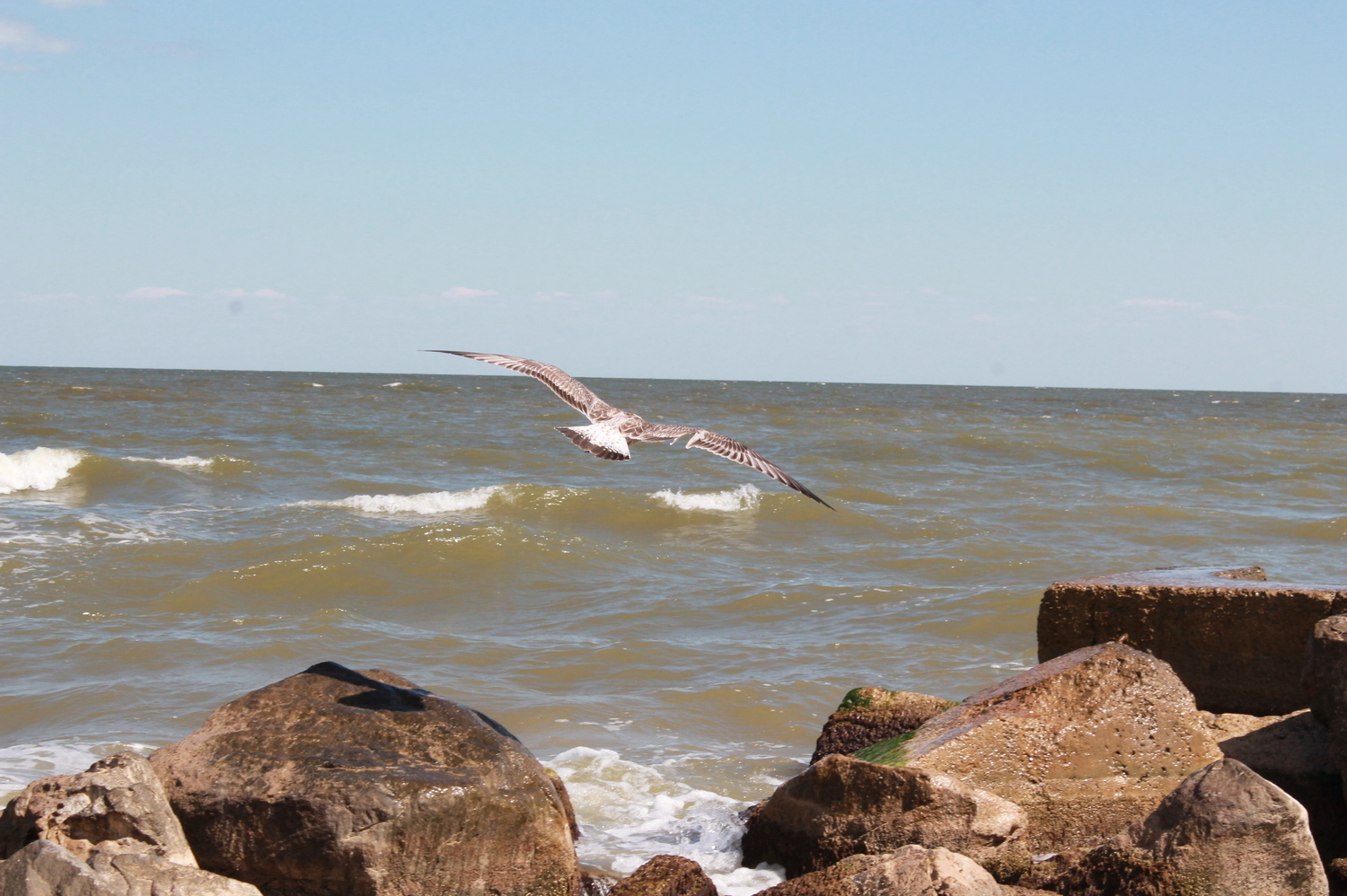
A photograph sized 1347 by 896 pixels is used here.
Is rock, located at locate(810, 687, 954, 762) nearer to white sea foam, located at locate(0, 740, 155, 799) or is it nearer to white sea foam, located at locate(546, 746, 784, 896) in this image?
white sea foam, located at locate(546, 746, 784, 896)

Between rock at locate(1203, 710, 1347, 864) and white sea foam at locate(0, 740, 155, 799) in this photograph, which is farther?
white sea foam at locate(0, 740, 155, 799)

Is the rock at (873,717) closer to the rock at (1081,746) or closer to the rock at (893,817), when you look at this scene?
the rock at (1081,746)

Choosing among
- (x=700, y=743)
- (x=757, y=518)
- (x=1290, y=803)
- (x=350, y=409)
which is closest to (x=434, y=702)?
(x=700, y=743)

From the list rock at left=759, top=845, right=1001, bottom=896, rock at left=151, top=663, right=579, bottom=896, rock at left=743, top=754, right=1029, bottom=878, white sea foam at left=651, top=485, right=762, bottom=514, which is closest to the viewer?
rock at left=759, top=845, right=1001, bottom=896

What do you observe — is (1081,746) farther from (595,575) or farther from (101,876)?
(595,575)

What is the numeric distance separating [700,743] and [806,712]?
819mm

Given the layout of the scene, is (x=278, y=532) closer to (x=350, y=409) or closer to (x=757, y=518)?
(x=757, y=518)

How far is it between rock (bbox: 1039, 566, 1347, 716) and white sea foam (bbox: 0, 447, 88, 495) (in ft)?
46.2

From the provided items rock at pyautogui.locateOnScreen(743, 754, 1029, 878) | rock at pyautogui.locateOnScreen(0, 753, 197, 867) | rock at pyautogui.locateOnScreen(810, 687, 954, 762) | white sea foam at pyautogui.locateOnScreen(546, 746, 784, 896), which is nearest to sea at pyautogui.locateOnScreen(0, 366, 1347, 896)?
Answer: white sea foam at pyautogui.locateOnScreen(546, 746, 784, 896)

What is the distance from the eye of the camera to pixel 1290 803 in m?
3.61

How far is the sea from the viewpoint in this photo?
6586 millimetres

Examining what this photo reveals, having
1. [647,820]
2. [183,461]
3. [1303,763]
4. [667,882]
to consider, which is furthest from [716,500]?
[667,882]

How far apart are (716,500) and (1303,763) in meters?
11.6

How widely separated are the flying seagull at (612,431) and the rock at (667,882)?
1424 mm
